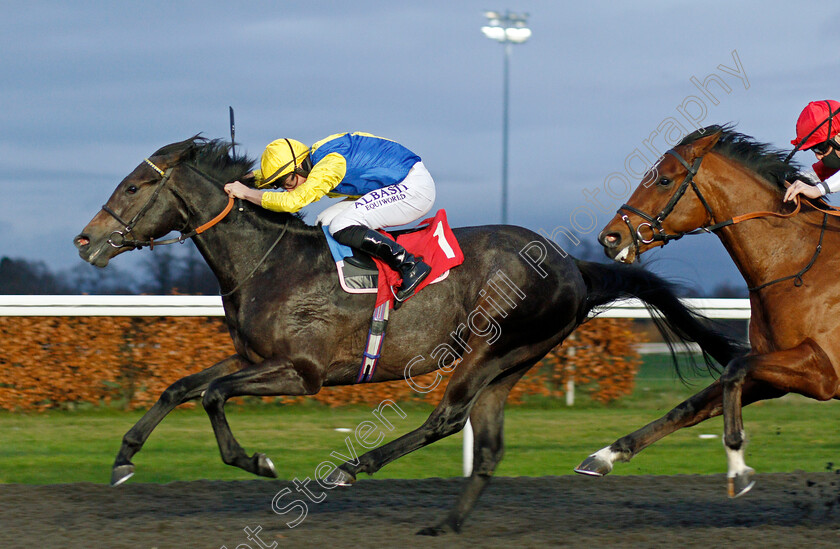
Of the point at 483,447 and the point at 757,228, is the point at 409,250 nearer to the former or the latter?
the point at 483,447

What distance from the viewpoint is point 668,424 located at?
3.96 metres

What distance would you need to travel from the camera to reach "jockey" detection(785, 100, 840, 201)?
12.5ft

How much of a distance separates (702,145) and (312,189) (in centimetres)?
174

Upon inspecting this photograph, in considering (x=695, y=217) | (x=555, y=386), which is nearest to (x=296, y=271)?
(x=695, y=217)

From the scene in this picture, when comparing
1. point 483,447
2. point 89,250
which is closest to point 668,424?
point 483,447

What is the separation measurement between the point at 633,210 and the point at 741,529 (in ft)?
4.95

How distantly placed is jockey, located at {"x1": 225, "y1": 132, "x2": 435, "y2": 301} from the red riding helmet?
1.73 meters

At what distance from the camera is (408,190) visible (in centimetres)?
424

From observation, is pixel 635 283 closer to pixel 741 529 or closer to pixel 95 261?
pixel 741 529

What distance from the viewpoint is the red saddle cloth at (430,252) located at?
4.01 m

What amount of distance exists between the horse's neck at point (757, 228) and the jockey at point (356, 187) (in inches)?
53.3

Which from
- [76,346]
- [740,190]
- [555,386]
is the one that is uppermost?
[740,190]

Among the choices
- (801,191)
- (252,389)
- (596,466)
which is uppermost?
(801,191)

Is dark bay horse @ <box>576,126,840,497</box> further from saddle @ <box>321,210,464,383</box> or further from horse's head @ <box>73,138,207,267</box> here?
horse's head @ <box>73,138,207,267</box>
